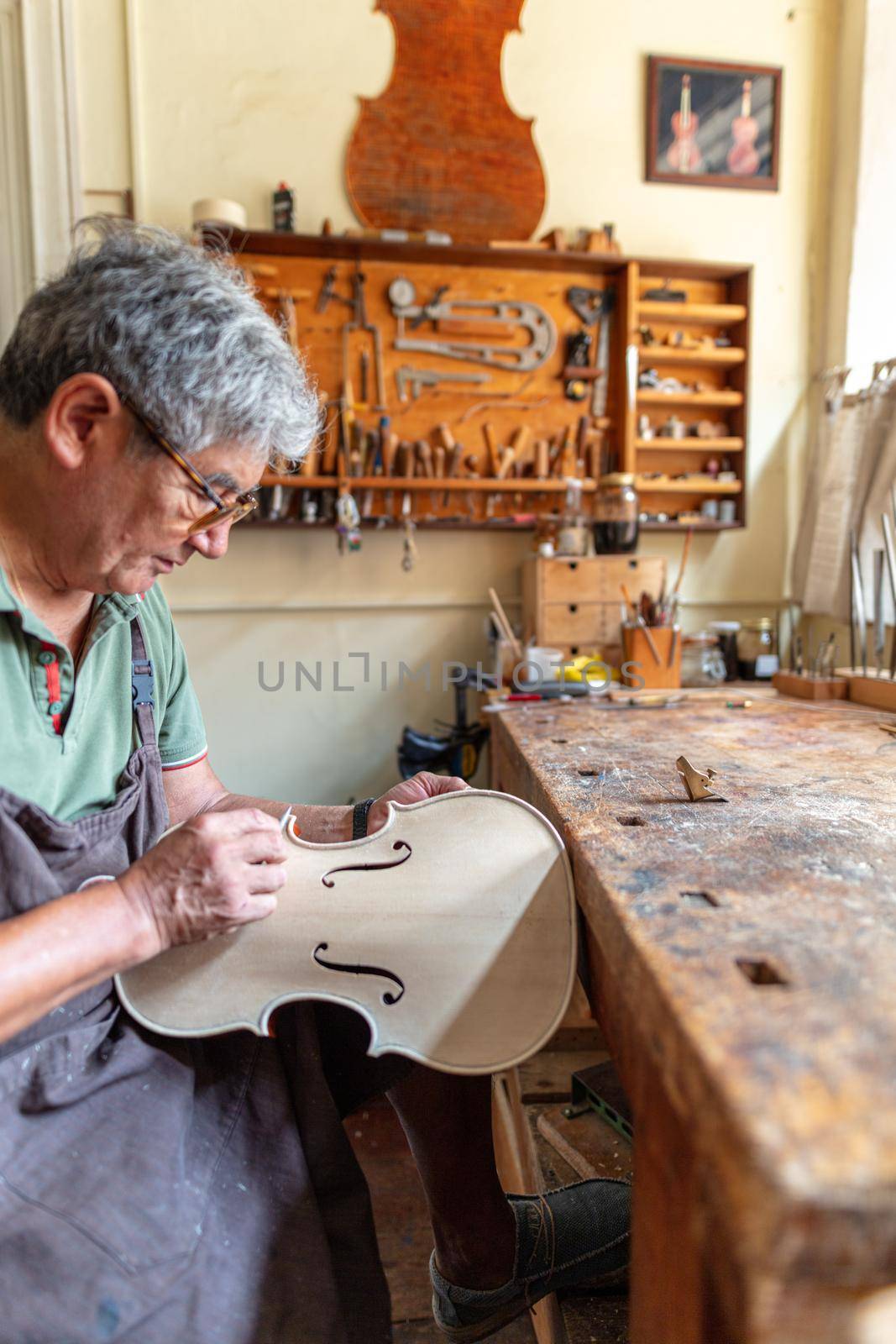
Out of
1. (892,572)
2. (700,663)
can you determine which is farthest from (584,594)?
(892,572)

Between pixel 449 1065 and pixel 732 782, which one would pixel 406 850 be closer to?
pixel 449 1065

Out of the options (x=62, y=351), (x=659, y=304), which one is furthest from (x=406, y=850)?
(x=659, y=304)

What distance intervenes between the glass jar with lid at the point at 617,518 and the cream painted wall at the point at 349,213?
52 centimetres

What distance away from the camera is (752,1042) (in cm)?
58

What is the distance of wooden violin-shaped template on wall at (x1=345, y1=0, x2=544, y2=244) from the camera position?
3326 mm

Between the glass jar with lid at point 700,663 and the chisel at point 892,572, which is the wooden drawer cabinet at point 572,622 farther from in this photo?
the chisel at point 892,572

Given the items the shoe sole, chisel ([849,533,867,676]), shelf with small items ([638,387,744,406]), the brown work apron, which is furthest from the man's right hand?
shelf with small items ([638,387,744,406])

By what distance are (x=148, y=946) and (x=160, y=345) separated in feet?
2.42

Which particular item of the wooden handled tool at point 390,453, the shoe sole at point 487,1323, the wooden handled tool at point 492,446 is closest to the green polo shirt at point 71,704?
the shoe sole at point 487,1323

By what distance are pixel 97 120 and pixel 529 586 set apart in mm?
2598

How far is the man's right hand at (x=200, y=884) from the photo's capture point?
0.92 m

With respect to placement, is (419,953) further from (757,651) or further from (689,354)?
(689,354)

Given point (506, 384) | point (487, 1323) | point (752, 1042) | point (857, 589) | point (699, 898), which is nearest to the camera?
point (752, 1042)

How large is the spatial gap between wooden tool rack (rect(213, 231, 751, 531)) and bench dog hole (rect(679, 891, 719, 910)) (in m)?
2.72
